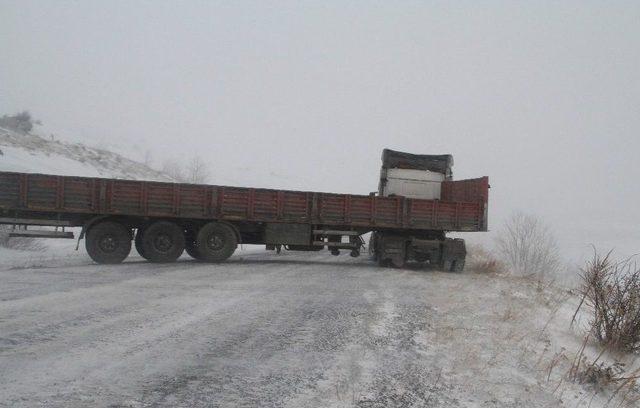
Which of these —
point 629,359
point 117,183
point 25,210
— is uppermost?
point 117,183

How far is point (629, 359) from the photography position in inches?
217

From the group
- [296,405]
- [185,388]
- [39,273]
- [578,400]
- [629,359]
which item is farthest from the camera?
[39,273]

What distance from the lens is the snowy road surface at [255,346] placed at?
3512 millimetres

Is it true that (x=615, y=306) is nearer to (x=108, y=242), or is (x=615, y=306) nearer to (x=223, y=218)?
(x=223, y=218)

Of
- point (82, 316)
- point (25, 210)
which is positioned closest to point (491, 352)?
point (82, 316)

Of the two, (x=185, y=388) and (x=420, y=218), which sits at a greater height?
(x=420, y=218)

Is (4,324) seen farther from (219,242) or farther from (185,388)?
(219,242)

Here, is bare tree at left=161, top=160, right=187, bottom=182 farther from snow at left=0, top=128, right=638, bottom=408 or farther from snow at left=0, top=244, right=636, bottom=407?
snow at left=0, top=244, right=636, bottom=407

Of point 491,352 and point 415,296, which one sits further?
point 415,296

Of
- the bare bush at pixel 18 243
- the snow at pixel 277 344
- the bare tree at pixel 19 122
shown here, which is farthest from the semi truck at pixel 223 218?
the bare tree at pixel 19 122

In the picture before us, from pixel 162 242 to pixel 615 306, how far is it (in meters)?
10.8

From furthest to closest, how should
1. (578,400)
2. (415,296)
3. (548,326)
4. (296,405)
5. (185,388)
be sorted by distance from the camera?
(415,296)
(548,326)
(578,400)
(185,388)
(296,405)

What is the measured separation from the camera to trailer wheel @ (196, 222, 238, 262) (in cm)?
1299

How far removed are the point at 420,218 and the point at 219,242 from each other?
6057mm
